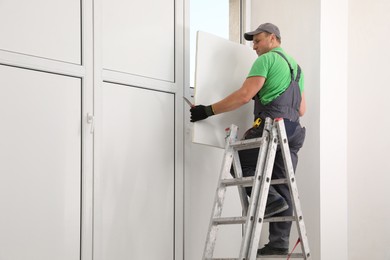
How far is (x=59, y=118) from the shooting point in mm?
3352

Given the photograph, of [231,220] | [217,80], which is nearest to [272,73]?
[217,80]

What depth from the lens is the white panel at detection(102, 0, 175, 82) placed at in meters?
3.67

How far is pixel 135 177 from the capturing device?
3779 mm

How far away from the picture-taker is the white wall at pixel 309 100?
Result: 4469mm

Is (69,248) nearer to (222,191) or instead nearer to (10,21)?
(222,191)

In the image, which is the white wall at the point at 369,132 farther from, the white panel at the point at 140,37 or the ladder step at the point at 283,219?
the white panel at the point at 140,37

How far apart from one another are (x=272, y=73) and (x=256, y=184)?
2.29 ft

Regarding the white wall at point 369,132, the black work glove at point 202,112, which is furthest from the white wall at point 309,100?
the black work glove at point 202,112

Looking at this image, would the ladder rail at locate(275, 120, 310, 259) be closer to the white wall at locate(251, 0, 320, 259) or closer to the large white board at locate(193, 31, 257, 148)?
the large white board at locate(193, 31, 257, 148)

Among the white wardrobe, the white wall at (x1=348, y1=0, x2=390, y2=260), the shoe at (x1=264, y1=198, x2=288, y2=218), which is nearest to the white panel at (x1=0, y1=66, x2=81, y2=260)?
the white wardrobe

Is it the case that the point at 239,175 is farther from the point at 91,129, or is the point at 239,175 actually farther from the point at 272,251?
the point at 91,129

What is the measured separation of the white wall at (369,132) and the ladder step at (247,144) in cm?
148

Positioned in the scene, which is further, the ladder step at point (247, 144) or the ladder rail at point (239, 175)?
the ladder rail at point (239, 175)

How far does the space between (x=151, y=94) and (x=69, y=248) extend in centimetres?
106
